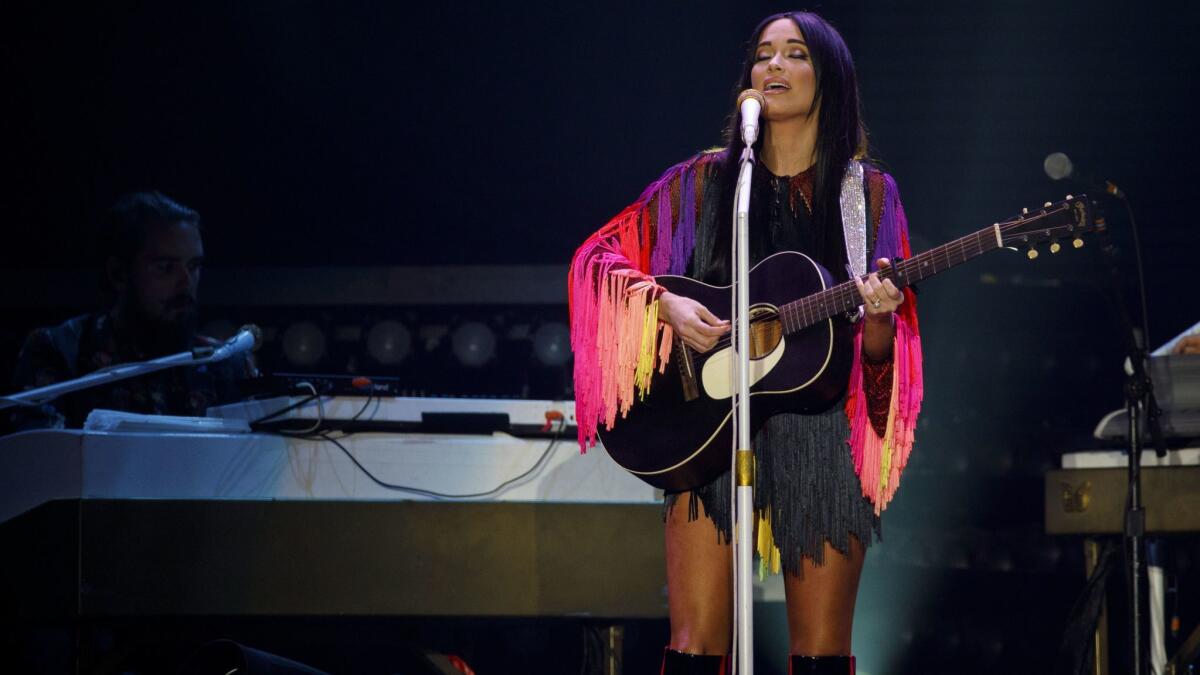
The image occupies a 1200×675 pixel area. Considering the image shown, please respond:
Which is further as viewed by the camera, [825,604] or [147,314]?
[147,314]

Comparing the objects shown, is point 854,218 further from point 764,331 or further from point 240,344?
point 240,344

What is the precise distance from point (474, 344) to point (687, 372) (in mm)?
3117

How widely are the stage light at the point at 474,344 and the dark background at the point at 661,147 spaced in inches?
10.8

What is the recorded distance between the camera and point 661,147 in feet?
16.6

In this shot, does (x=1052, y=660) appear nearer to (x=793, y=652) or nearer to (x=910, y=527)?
(x=910, y=527)

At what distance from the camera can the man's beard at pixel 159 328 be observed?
14.7 feet

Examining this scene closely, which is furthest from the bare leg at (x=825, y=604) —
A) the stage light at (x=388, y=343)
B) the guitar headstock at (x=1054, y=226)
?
the stage light at (x=388, y=343)

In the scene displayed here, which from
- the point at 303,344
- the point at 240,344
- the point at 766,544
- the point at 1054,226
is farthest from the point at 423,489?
the point at 303,344

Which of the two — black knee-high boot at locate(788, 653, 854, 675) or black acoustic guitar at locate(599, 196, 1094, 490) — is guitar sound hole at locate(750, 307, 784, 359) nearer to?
black acoustic guitar at locate(599, 196, 1094, 490)

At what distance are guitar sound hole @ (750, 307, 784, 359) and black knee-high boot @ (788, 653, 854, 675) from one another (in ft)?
1.98

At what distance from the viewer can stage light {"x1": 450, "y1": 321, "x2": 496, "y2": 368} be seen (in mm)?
5418

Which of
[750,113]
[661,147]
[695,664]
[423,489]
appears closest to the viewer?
[750,113]

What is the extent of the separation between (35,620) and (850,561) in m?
2.12

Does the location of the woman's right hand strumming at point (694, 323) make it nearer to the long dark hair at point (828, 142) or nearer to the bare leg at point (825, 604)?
the long dark hair at point (828, 142)
